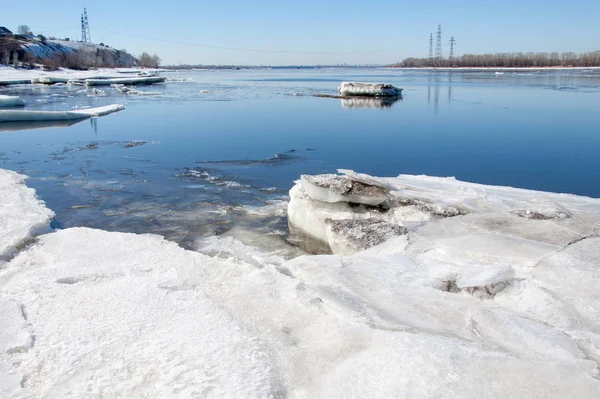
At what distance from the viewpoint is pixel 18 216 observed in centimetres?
515

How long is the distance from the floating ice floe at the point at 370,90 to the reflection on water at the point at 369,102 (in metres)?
0.39

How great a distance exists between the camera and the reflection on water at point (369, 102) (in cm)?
2118

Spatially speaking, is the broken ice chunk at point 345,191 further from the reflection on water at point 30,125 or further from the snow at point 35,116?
the snow at point 35,116

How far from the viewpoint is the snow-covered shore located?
2.13 metres

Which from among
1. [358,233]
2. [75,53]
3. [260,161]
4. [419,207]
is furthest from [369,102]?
[75,53]

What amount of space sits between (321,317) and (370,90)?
23.9 metres

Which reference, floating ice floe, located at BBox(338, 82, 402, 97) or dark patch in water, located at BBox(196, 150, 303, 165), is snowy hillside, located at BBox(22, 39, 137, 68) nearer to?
floating ice floe, located at BBox(338, 82, 402, 97)

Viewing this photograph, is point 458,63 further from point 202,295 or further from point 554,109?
point 202,295

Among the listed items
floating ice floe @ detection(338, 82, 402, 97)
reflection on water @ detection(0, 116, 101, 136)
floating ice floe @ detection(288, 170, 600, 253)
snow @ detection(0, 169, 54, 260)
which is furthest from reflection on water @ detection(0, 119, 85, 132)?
floating ice floe @ detection(338, 82, 402, 97)

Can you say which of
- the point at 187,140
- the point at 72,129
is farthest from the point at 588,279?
the point at 72,129

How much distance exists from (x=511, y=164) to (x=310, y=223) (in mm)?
5865

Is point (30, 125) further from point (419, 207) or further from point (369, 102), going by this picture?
point (369, 102)

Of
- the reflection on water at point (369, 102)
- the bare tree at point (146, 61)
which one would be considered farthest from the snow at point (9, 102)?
the bare tree at point (146, 61)

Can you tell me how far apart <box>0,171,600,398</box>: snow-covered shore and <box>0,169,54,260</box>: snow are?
0.23 metres
